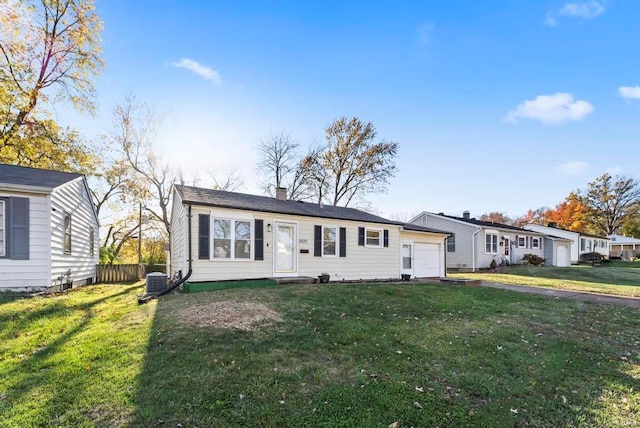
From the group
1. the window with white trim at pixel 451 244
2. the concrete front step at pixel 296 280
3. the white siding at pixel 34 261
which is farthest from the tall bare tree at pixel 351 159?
the white siding at pixel 34 261

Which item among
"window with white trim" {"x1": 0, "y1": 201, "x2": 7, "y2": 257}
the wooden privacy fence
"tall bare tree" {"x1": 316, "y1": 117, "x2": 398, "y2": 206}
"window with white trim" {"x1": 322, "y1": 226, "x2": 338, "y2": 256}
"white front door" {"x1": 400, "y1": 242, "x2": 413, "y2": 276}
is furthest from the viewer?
"tall bare tree" {"x1": 316, "y1": 117, "x2": 398, "y2": 206}

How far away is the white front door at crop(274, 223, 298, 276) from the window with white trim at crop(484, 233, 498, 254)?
1841 cm

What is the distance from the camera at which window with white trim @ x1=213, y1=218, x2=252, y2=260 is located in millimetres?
11086

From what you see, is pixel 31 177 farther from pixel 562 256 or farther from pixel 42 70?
pixel 562 256

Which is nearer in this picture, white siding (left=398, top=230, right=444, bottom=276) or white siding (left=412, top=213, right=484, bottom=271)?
white siding (left=398, top=230, right=444, bottom=276)

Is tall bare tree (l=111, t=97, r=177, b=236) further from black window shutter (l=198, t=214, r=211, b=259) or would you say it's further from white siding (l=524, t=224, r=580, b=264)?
white siding (l=524, t=224, r=580, b=264)

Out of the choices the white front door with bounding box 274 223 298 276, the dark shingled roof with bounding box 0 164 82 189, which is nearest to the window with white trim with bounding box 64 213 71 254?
the dark shingled roof with bounding box 0 164 82 189

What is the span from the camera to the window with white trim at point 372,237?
14953 mm

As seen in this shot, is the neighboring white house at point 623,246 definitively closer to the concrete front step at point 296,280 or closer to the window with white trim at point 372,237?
the window with white trim at point 372,237

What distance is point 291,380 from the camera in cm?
411

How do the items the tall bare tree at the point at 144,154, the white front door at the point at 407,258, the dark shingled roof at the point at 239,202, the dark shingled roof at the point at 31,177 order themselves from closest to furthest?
the dark shingled roof at the point at 31,177, the dark shingled roof at the point at 239,202, the white front door at the point at 407,258, the tall bare tree at the point at 144,154

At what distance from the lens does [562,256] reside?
3362cm

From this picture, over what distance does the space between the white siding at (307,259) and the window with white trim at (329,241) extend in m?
0.20

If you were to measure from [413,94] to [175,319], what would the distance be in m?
12.5
